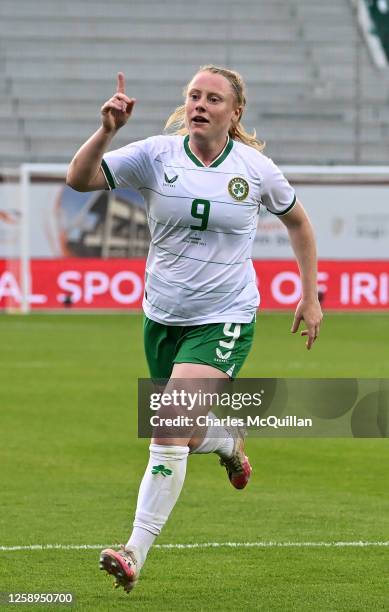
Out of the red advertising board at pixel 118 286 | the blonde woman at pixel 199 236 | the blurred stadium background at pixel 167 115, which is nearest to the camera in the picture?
the blonde woman at pixel 199 236

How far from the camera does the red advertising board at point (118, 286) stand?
1040 inches

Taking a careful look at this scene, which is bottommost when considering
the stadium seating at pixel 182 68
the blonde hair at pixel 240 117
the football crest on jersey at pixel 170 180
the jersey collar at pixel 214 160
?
the stadium seating at pixel 182 68

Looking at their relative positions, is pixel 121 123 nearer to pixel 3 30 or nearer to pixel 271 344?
pixel 271 344

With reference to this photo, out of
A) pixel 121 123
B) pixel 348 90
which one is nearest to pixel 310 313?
pixel 121 123

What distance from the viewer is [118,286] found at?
86.9 ft

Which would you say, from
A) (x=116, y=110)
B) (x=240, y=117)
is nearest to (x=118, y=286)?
(x=240, y=117)

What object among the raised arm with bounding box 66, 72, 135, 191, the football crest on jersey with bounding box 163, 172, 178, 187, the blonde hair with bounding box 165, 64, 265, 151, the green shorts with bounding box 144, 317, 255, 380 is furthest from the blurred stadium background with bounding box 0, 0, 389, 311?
the raised arm with bounding box 66, 72, 135, 191

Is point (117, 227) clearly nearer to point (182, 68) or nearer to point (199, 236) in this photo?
point (182, 68)

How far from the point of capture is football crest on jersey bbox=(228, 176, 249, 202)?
5770mm

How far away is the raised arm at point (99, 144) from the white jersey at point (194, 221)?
5.6 inches

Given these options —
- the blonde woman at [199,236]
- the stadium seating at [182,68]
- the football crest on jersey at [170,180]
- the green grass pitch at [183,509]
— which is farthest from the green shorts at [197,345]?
the stadium seating at [182,68]

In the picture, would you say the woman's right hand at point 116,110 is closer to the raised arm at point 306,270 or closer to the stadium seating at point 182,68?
the raised arm at point 306,270

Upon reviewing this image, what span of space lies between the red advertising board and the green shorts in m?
20.2

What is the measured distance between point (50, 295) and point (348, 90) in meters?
10.3
